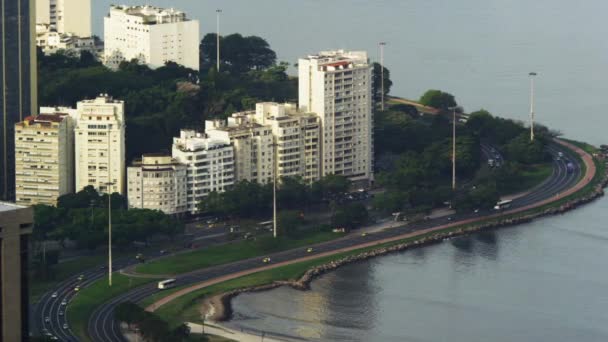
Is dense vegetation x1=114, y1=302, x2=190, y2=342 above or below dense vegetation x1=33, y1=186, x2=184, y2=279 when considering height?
below

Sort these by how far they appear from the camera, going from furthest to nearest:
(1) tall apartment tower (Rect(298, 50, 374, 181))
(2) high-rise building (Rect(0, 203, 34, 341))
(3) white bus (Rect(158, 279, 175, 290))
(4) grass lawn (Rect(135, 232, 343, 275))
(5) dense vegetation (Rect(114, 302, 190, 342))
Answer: (1) tall apartment tower (Rect(298, 50, 374, 181)) → (4) grass lawn (Rect(135, 232, 343, 275)) → (3) white bus (Rect(158, 279, 175, 290)) → (5) dense vegetation (Rect(114, 302, 190, 342)) → (2) high-rise building (Rect(0, 203, 34, 341))

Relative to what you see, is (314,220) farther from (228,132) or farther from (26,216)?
(26,216)

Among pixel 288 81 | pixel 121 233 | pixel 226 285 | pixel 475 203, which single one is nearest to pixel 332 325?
pixel 226 285

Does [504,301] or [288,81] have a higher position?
[288,81]

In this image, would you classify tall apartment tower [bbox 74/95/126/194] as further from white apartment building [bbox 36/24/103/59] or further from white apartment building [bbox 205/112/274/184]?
white apartment building [bbox 36/24/103/59]

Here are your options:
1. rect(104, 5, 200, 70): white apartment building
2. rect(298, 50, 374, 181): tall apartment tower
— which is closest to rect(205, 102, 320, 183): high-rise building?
rect(298, 50, 374, 181): tall apartment tower

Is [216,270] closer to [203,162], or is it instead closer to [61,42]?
[203,162]

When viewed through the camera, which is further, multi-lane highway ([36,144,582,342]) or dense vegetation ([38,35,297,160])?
dense vegetation ([38,35,297,160])
